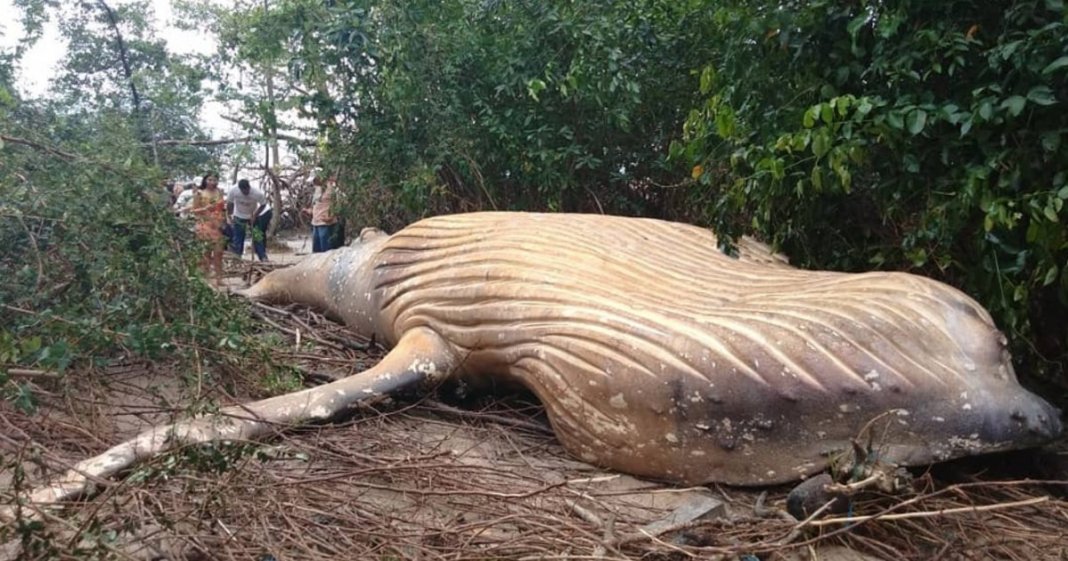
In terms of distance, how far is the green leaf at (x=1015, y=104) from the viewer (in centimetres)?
296

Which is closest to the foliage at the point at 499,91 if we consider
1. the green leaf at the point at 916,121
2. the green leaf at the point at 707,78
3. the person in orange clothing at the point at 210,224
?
the person in orange clothing at the point at 210,224

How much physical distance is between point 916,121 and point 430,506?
229 centimetres

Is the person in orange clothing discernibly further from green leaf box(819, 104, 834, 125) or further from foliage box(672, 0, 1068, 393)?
green leaf box(819, 104, 834, 125)

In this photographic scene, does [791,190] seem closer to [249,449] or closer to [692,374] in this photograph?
[692,374]

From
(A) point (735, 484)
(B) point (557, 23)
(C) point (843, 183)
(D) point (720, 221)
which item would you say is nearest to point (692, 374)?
(A) point (735, 484)

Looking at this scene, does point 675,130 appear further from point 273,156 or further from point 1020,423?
point 273,156

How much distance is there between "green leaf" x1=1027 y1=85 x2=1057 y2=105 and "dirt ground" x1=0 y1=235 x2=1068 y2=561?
1.29 m

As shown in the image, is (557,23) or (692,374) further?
(557,23)

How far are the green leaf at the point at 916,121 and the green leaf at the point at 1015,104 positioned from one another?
0.27m

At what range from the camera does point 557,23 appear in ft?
19.7

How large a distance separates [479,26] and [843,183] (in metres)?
3.84

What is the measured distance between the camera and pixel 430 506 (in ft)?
9.75

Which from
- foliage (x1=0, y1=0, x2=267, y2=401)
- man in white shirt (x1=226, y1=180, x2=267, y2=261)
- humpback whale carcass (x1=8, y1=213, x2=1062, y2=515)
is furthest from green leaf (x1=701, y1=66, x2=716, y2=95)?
man in white shirt (x1=226, y1=180, x2=267, y2=261)

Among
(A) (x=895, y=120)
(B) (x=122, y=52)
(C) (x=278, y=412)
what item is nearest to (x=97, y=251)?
(C) (x=278, y=412)
